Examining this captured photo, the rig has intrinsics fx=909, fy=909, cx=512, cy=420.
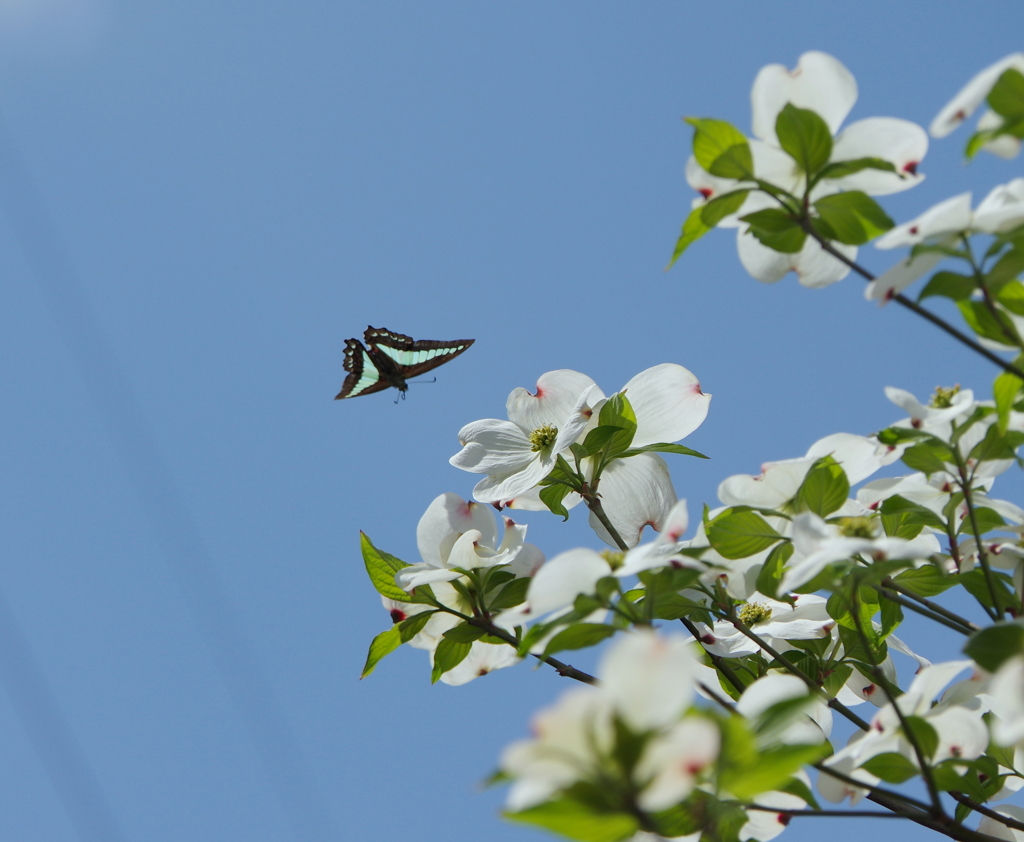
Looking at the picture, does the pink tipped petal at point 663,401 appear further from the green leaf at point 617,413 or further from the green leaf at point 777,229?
the green leaf at point 777,229

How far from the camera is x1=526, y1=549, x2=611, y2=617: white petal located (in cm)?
54

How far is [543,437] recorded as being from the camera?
98 cm

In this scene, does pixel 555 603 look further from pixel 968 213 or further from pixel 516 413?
pixel 516 413

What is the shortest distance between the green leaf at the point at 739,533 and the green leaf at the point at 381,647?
301mm

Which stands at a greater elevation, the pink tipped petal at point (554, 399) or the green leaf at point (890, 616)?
the pink tipped petal at point (554, 399)

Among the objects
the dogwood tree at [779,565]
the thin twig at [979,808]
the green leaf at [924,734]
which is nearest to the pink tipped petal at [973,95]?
the dogwood tree at [779,565]

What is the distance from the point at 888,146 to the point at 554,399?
48cm

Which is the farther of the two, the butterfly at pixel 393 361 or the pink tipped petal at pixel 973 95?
the butterfly at pixel 393 361

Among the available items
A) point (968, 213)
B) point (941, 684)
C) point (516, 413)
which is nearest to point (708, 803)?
point (941, 684)

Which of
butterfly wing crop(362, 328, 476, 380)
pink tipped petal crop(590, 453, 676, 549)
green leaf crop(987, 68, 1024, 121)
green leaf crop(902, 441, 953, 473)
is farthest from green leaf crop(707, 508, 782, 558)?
butterfly wing crop(362, 328, 476, 380)

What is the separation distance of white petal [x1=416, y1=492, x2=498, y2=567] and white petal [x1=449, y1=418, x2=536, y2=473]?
3.9 inches

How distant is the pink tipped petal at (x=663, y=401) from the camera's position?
0.91m

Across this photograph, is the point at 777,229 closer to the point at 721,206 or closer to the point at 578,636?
the point at 721,206

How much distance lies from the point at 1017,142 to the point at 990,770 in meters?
0.47
